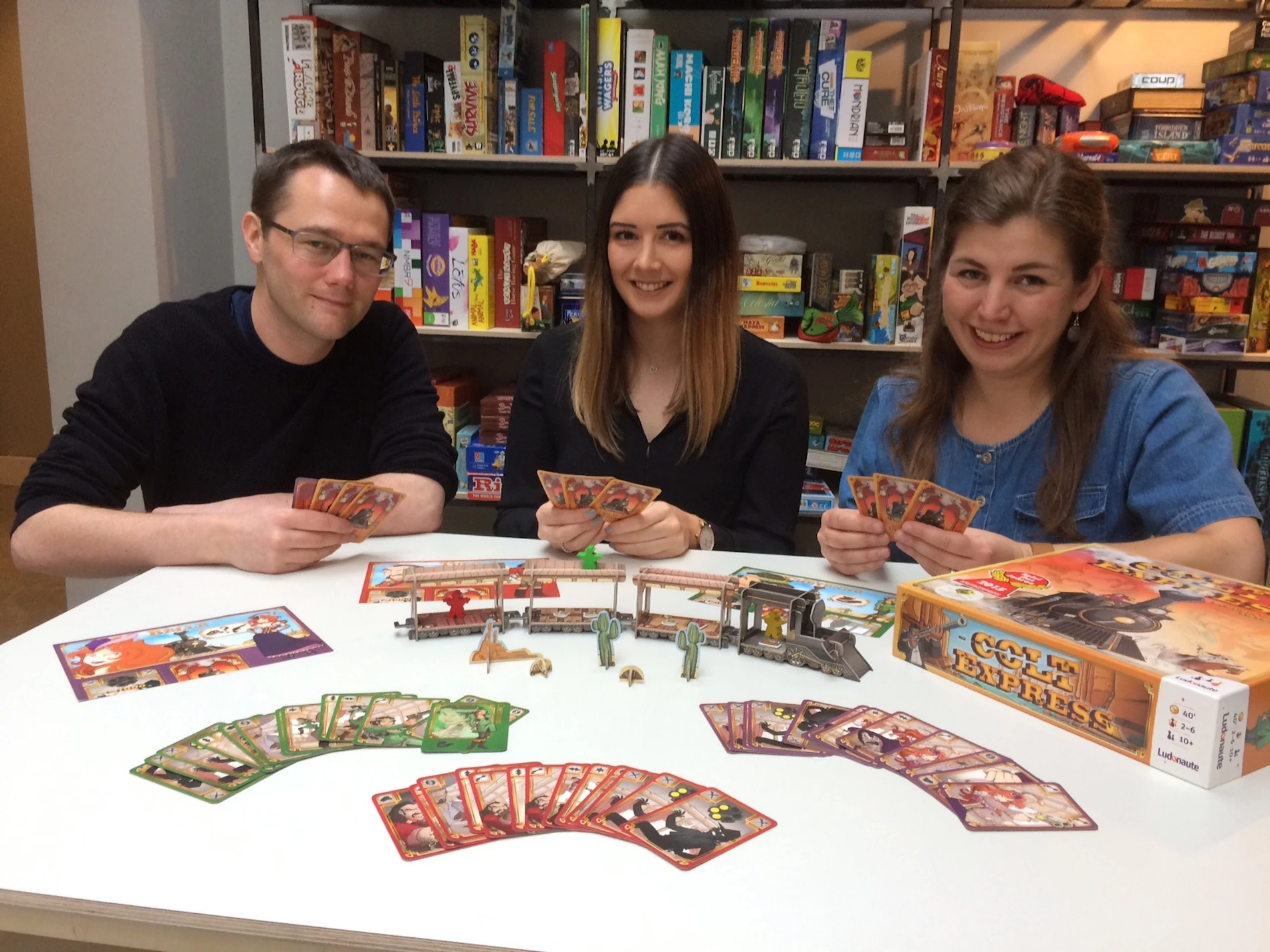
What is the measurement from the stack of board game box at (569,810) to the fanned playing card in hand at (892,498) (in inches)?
28.7

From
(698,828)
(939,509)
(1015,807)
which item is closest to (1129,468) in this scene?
(939,509)

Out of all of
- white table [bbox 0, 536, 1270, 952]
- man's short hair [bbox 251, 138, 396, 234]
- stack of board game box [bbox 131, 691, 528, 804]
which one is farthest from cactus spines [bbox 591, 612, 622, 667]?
man's short hair [bbox 251, 138, 396, 234]

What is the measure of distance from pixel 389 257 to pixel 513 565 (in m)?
0.81

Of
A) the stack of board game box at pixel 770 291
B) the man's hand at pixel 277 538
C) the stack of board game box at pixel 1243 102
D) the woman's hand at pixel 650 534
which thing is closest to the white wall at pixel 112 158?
the stack of board game box at pixel 770 291

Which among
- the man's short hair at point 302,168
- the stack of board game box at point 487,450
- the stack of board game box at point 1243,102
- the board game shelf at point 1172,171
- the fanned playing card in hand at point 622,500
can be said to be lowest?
the stack of board game box at point 487,450

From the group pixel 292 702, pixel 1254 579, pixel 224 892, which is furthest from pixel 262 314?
pixel 1254 579

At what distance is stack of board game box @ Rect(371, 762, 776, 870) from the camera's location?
790mm

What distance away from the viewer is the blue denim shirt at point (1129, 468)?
154 centimetres

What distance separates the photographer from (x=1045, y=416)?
1740 millimetres

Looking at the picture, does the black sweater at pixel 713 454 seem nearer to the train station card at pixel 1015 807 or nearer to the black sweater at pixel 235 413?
the black sweater at pixel 235 413

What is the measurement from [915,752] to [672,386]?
1.28 metres

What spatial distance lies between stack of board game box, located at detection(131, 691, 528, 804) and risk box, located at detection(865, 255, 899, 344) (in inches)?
90.3

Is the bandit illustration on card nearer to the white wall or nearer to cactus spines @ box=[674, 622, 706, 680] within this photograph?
cactus spines @ box=[674, 622, 706, 680]

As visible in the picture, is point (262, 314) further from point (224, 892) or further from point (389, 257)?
point (224, 892)
